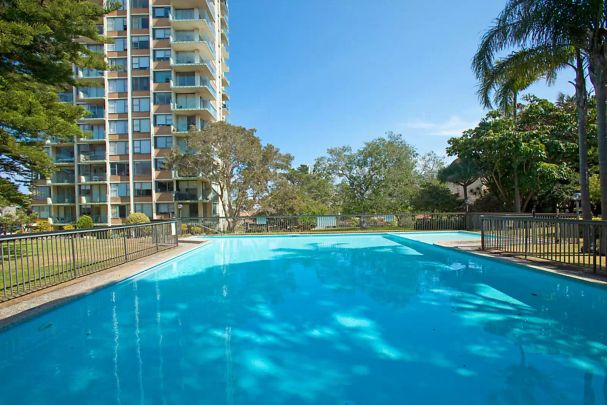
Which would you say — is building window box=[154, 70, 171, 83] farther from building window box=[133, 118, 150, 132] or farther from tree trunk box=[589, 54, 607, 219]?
tree trunk box=[589, 54, 607, 219]

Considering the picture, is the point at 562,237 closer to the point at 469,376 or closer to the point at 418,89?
the point at 469,376

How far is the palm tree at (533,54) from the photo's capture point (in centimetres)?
784

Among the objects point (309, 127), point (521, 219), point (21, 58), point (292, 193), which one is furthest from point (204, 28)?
point (521, 219)

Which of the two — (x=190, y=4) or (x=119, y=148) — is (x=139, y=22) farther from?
(x=119, y=148)

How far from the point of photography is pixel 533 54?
8672mm

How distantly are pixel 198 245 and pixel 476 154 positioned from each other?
53.2 feet

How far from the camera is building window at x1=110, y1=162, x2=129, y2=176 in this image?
31797 mm

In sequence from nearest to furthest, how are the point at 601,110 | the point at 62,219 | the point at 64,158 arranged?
the point at 601,110
the point at 64,158
the point at 62,219

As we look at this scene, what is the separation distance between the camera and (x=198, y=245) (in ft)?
45.1

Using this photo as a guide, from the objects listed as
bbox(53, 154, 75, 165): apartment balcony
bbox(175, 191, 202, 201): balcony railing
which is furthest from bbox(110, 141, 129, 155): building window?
bbox(175, 191, 202, 201): balcony railing

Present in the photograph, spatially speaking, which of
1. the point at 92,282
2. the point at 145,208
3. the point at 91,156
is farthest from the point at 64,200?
the point at 92,282

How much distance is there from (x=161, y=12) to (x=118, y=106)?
384 inches

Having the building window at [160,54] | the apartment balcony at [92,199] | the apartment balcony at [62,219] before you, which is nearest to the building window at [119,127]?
the apartment balcony at [92,199]

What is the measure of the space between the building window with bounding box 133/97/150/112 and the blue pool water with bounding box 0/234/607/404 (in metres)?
28.6
